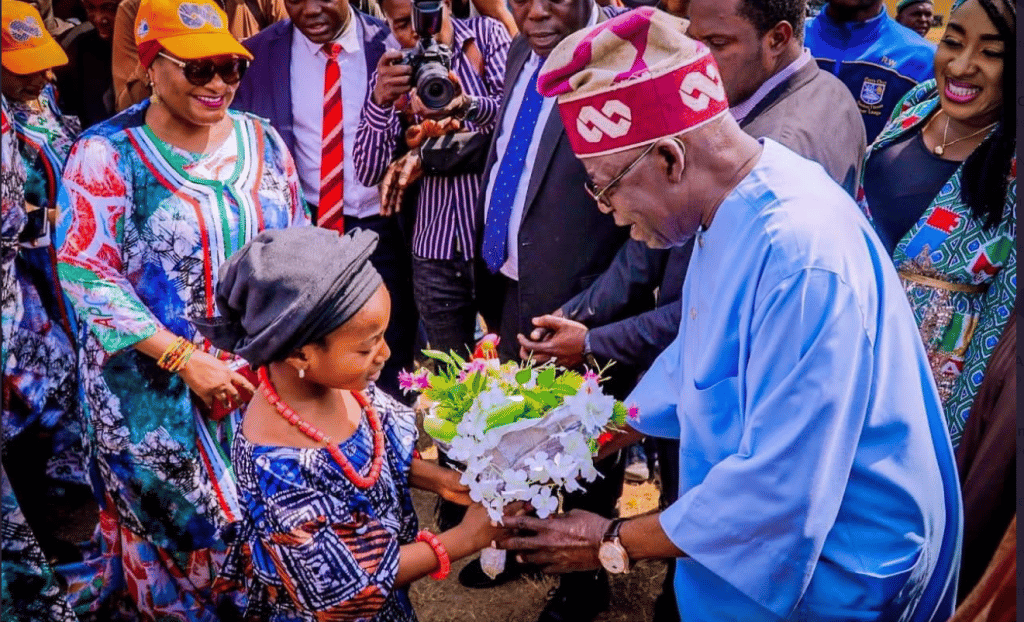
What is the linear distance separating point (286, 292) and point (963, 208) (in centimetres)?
237

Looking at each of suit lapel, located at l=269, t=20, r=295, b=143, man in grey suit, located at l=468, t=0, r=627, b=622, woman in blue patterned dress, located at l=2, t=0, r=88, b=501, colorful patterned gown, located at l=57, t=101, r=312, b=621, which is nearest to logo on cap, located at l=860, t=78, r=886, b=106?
man in grey suit, located at l=468, t=0, r=627, b=622

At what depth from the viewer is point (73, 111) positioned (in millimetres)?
6445

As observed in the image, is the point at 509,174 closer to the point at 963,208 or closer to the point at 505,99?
the point at 505,99

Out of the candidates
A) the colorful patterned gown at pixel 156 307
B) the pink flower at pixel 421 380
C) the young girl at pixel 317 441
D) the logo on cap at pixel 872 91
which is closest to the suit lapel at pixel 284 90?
the colorful patterned gown at pixel 156 307

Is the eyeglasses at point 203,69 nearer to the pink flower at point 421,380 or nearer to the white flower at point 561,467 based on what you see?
the pink flower at point 421,380

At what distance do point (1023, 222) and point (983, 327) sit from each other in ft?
Answer: 5.48

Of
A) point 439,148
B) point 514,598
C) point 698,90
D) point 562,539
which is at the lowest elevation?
point 514,598

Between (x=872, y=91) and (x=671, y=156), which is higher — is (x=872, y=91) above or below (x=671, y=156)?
below

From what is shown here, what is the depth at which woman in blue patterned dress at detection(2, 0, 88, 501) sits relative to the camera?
467cm

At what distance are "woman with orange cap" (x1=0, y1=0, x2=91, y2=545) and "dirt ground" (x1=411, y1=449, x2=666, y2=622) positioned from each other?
77.4 inches

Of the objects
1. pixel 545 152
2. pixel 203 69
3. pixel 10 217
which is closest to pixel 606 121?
pixel 545 152

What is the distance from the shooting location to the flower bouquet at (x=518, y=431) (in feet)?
8.00

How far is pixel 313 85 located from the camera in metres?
4.79

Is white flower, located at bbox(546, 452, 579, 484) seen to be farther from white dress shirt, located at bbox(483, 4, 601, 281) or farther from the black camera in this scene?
the black camera
